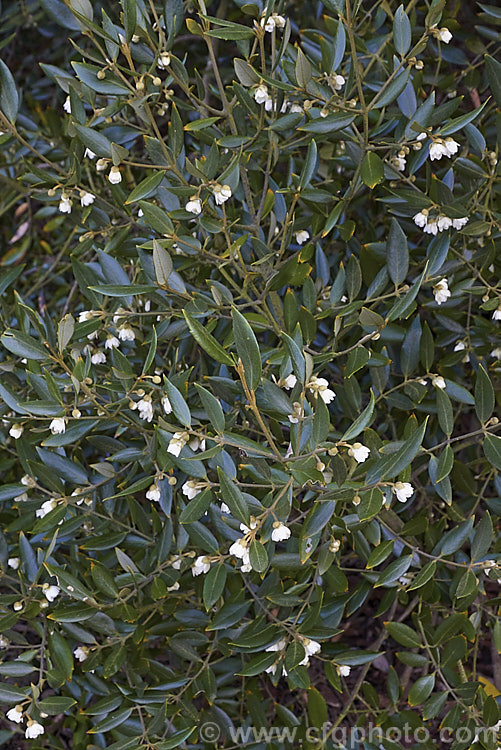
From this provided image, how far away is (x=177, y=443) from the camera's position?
1003mm

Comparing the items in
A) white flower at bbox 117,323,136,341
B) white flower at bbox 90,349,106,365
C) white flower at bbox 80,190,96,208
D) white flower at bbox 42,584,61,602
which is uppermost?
white flower at bbox 80,190,96,208

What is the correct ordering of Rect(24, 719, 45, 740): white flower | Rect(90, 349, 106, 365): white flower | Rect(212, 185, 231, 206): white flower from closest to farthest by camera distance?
Rect(212, 185, 231, 206): white flower
Rect(24, 719, 45, 740): white flower
Rect(90, 349, 106, 365): white flower

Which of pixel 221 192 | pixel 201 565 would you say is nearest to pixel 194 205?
pixel 221 192

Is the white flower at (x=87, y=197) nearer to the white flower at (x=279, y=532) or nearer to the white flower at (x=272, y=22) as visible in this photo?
the white flower at (x=272, y=22)

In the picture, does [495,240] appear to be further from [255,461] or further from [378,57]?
[255,461]

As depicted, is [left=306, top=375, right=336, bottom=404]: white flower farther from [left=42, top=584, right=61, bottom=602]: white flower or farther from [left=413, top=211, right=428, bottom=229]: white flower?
[left=42, top=584, right=61, bottom=602]: white flower

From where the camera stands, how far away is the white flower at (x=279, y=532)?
3.20 feet

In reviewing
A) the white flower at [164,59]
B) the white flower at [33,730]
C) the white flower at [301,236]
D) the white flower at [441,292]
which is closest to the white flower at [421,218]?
the white flower at [441,292]

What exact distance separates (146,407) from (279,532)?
328 millimetres

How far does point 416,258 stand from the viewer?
1412 millimetres

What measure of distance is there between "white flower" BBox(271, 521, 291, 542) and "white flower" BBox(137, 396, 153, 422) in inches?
12.4

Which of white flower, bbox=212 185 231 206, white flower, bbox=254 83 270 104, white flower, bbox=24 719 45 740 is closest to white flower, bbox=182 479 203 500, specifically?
white flower, bbox=212 185 231 206

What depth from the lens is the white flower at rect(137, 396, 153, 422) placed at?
116 centimetres

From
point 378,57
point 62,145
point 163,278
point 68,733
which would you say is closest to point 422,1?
point 378,57
